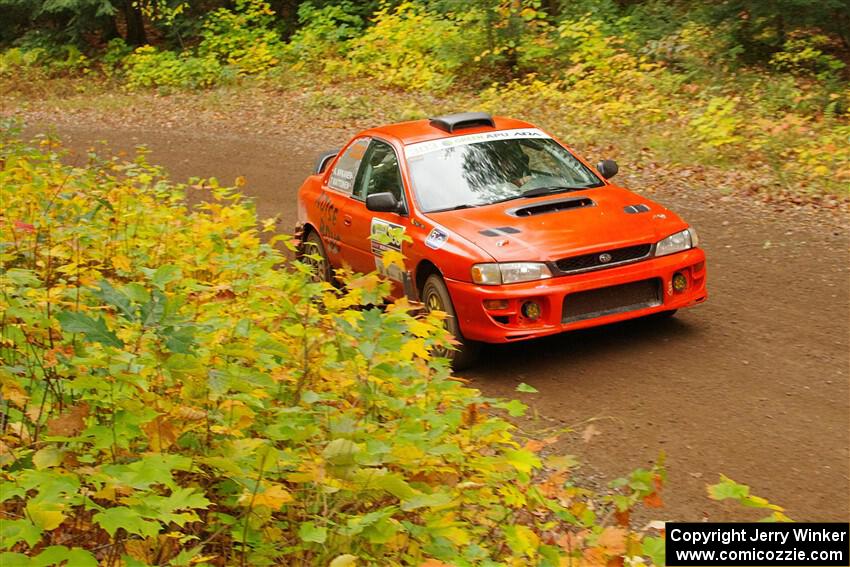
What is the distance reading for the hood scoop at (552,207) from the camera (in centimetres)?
814

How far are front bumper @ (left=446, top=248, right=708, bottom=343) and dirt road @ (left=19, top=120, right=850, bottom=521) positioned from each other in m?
0.36

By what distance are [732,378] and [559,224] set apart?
1.71 m

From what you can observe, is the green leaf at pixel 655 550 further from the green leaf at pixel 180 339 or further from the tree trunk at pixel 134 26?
the tree trunk at pixel 134 26

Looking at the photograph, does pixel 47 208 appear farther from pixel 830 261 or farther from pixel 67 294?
pixel 830 261

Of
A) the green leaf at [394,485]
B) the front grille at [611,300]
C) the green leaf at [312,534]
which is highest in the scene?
the green leaf at [394,485]

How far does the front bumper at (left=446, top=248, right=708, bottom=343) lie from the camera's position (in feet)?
24.5

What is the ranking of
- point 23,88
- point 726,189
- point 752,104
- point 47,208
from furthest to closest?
point 23,88, point 752,104, point 726,189, point 47,208

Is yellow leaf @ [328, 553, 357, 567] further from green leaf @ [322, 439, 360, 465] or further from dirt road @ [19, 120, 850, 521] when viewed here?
dirt road @ [19, 120, 850, 521]

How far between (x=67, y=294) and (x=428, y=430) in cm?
215

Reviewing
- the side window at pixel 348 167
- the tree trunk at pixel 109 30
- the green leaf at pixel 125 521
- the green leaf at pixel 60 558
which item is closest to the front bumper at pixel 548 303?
the side window at pixel 348 167

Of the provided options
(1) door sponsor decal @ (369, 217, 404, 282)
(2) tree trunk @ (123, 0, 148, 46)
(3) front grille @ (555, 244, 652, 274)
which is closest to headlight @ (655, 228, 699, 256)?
(3) front grille @ (555, 244, 652, 274)

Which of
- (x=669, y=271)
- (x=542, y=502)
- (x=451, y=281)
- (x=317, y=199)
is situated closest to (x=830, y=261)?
(x=669, y=271)

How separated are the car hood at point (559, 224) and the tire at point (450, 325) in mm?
438

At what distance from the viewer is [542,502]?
441 cm
